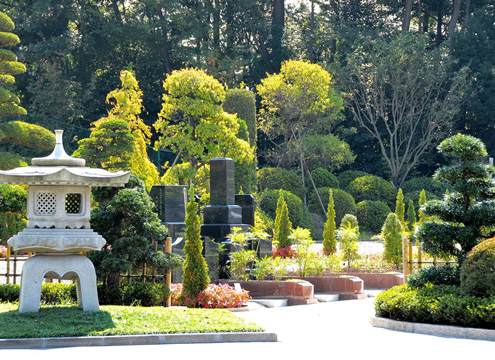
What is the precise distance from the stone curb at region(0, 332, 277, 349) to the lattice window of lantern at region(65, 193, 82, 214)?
2695 millimetres

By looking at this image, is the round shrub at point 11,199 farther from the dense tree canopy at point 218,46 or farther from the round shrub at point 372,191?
the round shrub at point 372,191

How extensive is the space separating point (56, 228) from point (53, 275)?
729 mm

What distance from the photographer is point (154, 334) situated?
9438 mm

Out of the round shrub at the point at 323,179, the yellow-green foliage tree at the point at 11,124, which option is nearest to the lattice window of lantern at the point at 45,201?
the yellow-green foliage tree at the point at 11,124

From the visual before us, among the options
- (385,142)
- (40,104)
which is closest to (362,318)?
(40,104)

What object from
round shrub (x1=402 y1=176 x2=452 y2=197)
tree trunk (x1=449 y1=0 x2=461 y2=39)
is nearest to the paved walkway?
round shrub (x1=402 y1=176 x2=452 y2=197)

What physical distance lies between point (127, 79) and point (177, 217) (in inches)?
421

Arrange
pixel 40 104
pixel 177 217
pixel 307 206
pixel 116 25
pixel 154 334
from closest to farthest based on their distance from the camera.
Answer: pixel 154 334, pixel 177 217, pixel 307 206, pixel 40 104, pixel 116 25

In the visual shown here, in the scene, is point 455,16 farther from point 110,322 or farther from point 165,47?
point 110,322

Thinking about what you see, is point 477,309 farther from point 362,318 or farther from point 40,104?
point 40,104

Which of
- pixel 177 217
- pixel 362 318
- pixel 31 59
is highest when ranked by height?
pixel 31 59

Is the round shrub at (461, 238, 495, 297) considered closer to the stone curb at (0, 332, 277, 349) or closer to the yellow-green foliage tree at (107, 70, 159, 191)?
the stone curb at (0, 332, 277, 349)

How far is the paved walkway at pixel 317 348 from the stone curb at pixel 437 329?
0.70 ft

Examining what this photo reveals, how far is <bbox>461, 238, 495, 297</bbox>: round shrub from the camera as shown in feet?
34.1
